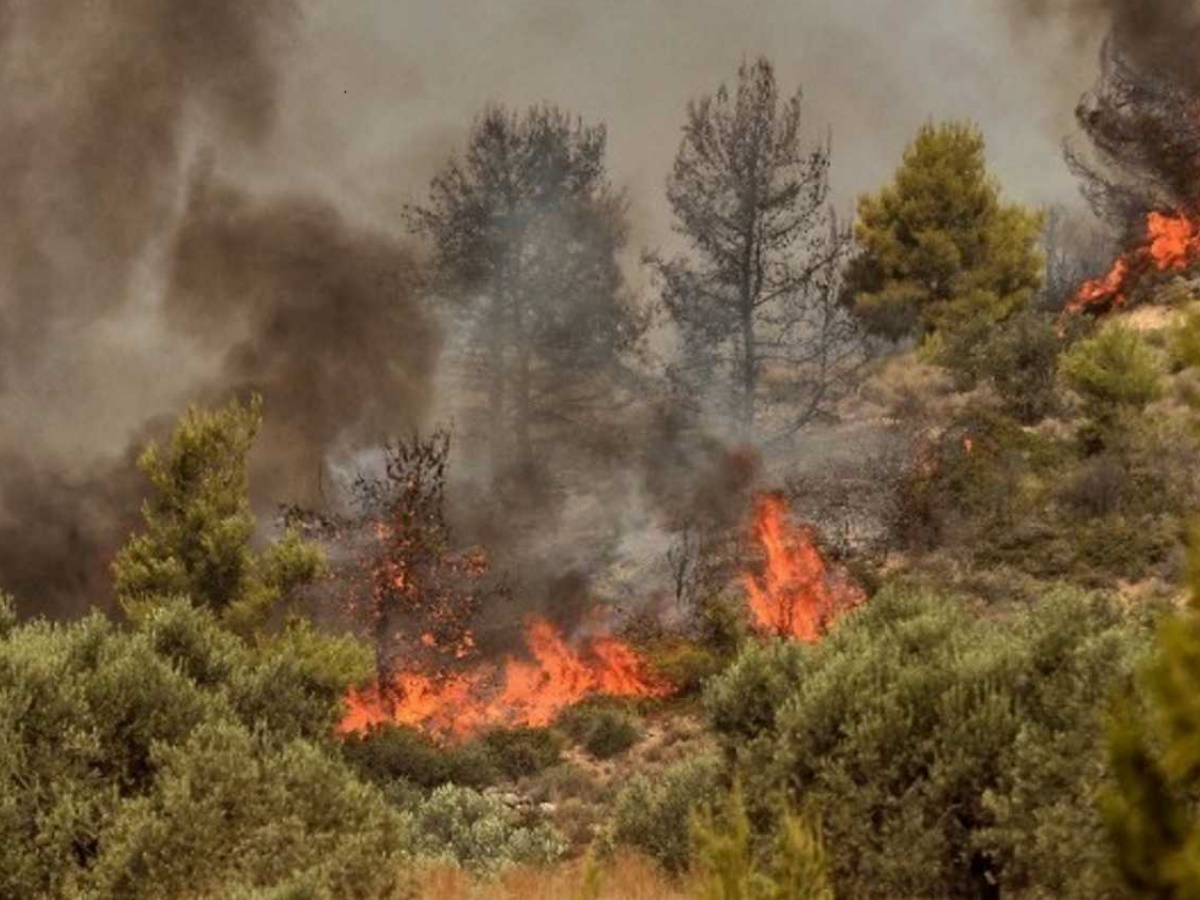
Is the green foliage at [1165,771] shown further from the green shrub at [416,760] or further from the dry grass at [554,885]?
the green shrub at [416,760]

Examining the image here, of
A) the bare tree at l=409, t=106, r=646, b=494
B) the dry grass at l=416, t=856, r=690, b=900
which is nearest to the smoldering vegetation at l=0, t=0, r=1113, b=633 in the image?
the bare tree at l=409, t=106, r=646, b=494

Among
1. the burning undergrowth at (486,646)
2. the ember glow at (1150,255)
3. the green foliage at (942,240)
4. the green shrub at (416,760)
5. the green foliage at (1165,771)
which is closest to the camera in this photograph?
the green foliage at (1165,771)

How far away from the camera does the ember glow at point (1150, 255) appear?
153ft

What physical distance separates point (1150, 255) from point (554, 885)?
141 ft

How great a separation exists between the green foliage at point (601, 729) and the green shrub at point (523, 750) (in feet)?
1.70

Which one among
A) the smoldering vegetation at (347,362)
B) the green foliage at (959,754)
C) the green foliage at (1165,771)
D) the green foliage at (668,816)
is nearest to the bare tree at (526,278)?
the smoldering vegetation at (347,362)

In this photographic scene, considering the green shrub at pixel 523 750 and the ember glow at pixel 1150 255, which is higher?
the ember glow at pixel 1150 255

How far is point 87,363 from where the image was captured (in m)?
45.2

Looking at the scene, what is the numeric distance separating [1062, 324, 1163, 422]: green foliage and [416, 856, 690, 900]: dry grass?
Answer: 24.0 m

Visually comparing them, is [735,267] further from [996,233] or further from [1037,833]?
[1037,833]

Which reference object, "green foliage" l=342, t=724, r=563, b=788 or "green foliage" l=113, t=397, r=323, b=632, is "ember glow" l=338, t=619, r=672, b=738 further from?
"green foliage" l=113, t=397, r=323, b=632

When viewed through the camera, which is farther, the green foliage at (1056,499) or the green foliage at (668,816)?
the green foliage at (1056,499)

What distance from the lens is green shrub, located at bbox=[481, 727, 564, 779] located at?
81.0 feet

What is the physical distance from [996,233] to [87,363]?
31154mm
